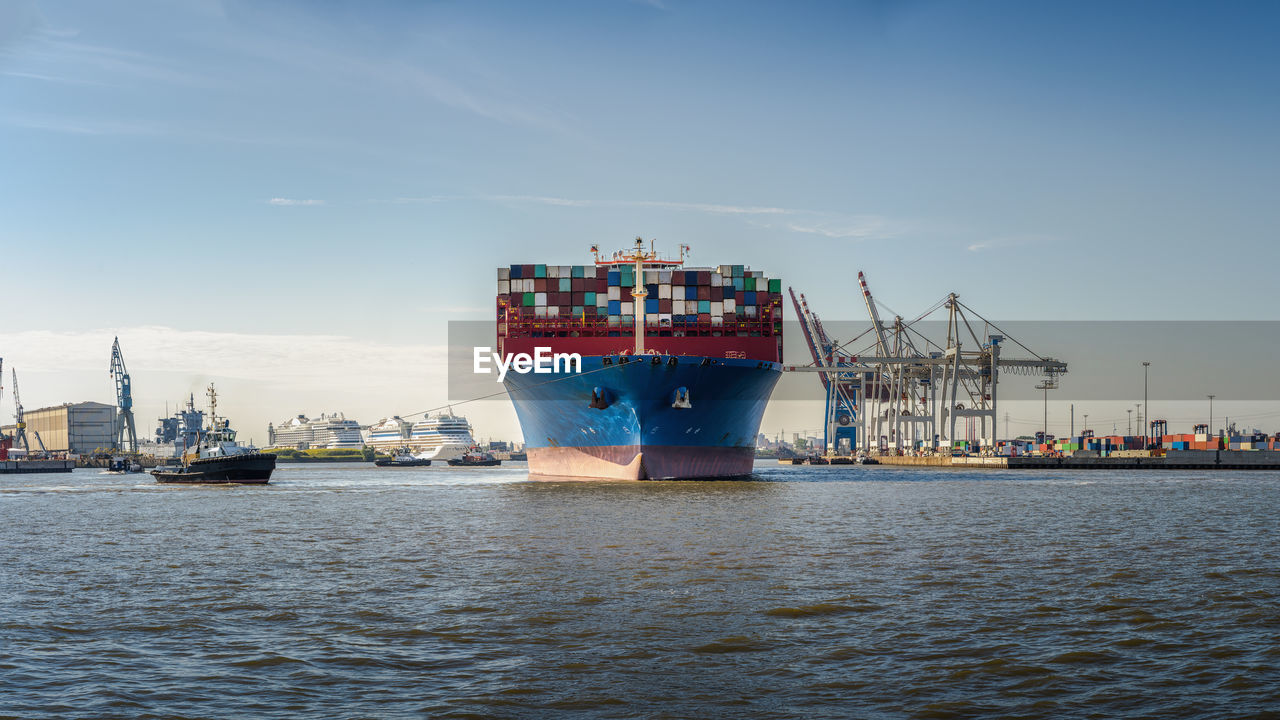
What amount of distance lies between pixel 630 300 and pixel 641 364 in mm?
15818

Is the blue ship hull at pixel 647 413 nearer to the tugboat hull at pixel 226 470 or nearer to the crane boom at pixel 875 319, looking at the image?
the tugboat hull at pixel 226 470

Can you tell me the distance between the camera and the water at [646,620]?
11.8 m

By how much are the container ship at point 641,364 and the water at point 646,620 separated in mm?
22170

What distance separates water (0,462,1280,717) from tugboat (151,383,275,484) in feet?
111

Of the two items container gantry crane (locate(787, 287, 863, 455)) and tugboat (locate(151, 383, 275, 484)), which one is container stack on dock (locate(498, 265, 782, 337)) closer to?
tugboat (locate(151, 383, 275, 484))

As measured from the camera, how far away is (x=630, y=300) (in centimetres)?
6869

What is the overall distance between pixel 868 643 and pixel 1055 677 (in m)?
2.70

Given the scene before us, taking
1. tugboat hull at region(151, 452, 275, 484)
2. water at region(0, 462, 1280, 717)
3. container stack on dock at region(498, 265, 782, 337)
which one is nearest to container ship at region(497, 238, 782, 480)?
container stack on dock at region(498, 265, 782, 337)

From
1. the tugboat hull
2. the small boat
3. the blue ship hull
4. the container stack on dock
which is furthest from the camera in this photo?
the small boat

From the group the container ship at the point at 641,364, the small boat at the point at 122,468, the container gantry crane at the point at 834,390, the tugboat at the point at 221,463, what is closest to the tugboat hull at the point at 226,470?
the tugboat at the point at 221,463

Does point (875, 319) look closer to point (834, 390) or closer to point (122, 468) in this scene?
point (834, 390)

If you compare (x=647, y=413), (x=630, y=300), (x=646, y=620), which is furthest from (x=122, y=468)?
(x=646, y=620)

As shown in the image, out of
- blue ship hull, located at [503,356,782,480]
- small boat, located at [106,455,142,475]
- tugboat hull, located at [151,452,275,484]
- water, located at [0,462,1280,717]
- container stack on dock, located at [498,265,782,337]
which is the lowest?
small boat, located at [106,455,142,475]

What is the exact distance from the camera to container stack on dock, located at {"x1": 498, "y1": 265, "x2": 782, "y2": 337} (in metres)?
68.1
